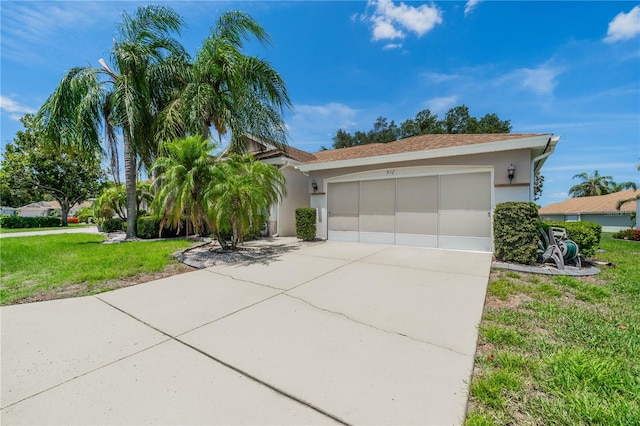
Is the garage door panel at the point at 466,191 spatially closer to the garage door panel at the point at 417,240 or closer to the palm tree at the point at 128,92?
the garage door panel at the point at 417,240

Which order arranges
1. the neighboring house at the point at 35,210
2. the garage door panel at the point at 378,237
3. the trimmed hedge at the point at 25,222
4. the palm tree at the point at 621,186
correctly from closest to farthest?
the garage door panel at the point at 378,237 → the trimmed hedge at the point at 25,222 → the palm tree at the point at 621,186 → the neighboring house at the point at 35,210

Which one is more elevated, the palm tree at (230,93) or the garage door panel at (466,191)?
the palm tree at (230,93)

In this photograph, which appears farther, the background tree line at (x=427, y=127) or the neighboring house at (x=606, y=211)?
the background tree line at (x=427, y=127)

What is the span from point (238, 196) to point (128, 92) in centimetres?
727

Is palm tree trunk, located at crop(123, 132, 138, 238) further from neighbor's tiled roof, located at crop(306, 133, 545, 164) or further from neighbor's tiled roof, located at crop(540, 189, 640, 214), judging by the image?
neighbor's tiled roof, located at crop(540, 189, 640, 214)

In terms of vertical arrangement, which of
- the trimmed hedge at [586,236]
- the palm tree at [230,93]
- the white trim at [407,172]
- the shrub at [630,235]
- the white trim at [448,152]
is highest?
Answer: the palm tree at [230,93]

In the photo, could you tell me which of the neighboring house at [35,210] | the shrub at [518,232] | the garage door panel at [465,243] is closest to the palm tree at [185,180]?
the garage door panel at [465,243]

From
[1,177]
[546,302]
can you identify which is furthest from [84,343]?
[1,177]

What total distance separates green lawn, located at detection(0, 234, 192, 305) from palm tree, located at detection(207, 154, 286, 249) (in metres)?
1.81

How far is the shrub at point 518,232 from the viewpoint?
611cm

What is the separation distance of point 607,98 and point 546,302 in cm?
1083

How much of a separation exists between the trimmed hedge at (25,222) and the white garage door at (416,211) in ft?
97.6

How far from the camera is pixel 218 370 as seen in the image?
2.31 metres

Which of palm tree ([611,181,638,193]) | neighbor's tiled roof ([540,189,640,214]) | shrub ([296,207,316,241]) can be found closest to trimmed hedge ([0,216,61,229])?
shrub ([296,207,316,241])
